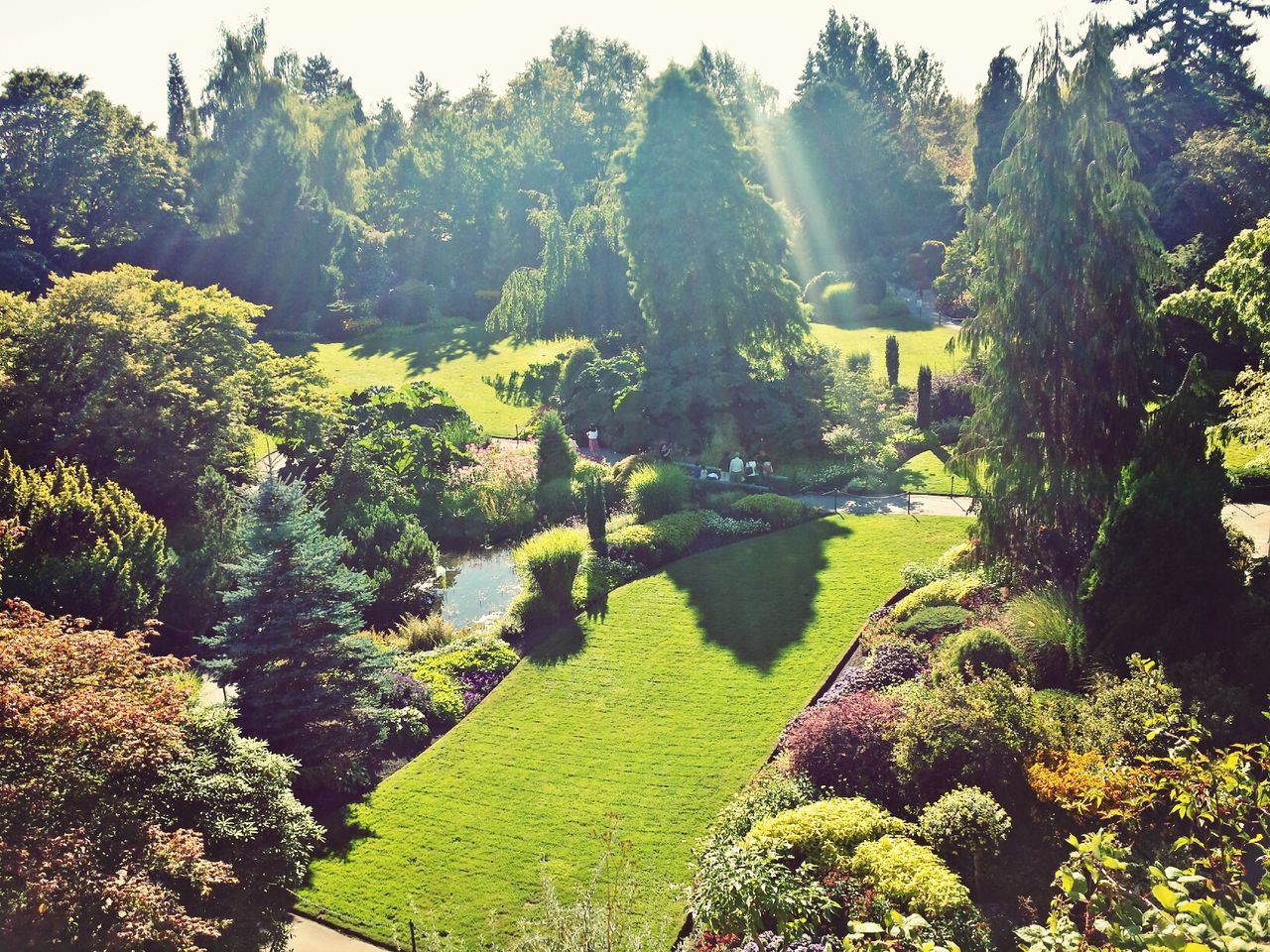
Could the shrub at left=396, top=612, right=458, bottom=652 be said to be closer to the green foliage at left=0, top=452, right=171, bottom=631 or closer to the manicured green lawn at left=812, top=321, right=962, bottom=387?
the green foliage at left=0, top=452, right=171, bottom=631

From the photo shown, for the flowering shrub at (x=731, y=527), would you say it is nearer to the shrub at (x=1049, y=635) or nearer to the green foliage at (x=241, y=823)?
the shrub at (x=1049, y=635)

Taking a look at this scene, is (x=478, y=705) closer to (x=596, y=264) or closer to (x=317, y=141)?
(x=596, y=264)

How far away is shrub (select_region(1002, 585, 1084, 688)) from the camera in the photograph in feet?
45.4

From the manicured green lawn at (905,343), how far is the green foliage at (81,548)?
2603 centimetres

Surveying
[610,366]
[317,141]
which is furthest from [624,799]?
[317,141]

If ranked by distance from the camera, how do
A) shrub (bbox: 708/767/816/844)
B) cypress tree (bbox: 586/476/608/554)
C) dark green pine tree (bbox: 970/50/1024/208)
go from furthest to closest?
1. dark green pine tree (bbox: 970/50/1024/208)
2. cypress tree (bbox: 586/476/608/554)
3. shrub (bbox: 708/767/816/844)

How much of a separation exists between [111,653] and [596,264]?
98.4 ft

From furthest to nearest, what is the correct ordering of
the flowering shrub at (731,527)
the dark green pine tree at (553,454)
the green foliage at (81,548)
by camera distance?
1. the dark green pine tree at (553,454)
2. the flowering shrub at (731,527)
3. the green foliage at (81,548)

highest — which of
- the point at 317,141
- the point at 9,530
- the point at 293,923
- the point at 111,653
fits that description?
the point at 317,141

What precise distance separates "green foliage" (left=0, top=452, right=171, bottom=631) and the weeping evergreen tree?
52.0ft

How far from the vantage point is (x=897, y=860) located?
33.7 ft

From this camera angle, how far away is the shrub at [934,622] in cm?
1605

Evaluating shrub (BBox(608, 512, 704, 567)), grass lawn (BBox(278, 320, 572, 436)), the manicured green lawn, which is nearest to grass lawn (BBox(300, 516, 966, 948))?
shrub (BBox(608, 512, 704, 567))

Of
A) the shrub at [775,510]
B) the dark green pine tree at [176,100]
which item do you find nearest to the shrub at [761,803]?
the shrub at [775,510]
